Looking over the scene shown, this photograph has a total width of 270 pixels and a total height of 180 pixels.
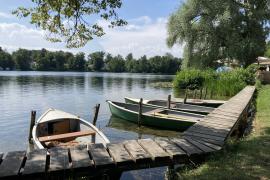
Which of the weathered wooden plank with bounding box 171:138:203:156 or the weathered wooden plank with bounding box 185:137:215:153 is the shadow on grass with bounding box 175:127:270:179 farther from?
the weathered wooden plank with bounding box 171:138:203:156

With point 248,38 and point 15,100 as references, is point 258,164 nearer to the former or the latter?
point 15,100

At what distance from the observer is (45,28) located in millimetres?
11062

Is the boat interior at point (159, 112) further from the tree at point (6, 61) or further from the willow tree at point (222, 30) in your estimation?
the tree at point (6, 61)

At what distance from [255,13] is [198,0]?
687cm

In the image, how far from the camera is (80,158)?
6996 mm

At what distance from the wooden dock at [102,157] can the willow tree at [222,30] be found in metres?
31.1

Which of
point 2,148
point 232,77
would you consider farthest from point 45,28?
point 232,77

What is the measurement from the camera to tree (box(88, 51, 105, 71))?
541 feet

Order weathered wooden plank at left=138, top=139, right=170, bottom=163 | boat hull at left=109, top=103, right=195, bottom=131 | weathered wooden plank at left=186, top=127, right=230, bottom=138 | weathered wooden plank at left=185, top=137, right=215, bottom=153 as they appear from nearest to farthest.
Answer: weathered wooden plank at left=138, top=139, right=170, bottom=163 < weathered wooden plank at left=185, top=137, right=215, bottom=153 < weathered wooden plank at left=186, top=127, right=230, bottom=138 < boat hull at left=109, top=103, right=195, bottom=131

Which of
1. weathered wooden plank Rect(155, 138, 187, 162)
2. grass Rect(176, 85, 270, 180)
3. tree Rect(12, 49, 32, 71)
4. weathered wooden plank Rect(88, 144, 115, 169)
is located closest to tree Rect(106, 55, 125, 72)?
tree Rect(12, 49, 32, 71)

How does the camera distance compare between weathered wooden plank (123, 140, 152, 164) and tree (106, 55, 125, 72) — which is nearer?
weathered wooden plank (123, 140, 152, 164)

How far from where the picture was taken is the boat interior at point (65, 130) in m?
11.9

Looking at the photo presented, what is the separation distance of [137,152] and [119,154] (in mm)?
457

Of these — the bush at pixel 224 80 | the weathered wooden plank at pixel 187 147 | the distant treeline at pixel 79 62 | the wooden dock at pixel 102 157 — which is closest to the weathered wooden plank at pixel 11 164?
the wooden dock at pixel 102 157
